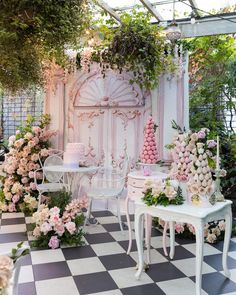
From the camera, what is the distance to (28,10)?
1938 mm

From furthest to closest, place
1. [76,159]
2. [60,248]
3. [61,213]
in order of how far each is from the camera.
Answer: [76,159], [61,213], [60,248]

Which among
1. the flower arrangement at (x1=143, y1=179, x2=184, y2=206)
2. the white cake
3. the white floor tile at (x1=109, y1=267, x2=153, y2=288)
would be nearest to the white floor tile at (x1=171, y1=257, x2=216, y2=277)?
the white floor tile at (x1=109, y1=267, x2=153, y2=288)

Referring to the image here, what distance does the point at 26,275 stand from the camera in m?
2.71

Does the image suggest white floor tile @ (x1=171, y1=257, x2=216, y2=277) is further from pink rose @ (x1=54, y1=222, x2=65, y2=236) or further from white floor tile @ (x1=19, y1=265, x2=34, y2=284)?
white floor tile @ (x1=19, y1=265, x2=34, y2=284)

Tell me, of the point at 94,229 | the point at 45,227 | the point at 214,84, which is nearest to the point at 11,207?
the point at 94,229

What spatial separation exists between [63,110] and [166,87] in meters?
1.76

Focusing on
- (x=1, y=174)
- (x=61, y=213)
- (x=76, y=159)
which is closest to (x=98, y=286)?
(x=61, y=213)

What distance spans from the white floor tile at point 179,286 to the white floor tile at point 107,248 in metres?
0.80

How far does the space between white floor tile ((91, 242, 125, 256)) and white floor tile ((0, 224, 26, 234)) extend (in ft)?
3.59

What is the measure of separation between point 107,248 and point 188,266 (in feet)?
2.94

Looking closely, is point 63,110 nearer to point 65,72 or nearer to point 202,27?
point 65,72

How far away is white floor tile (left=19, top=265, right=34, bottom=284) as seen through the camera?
261 centimetres

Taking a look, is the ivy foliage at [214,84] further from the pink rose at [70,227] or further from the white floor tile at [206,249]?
the pink rose at [70,227]

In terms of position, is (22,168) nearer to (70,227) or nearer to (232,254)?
(70,227)
